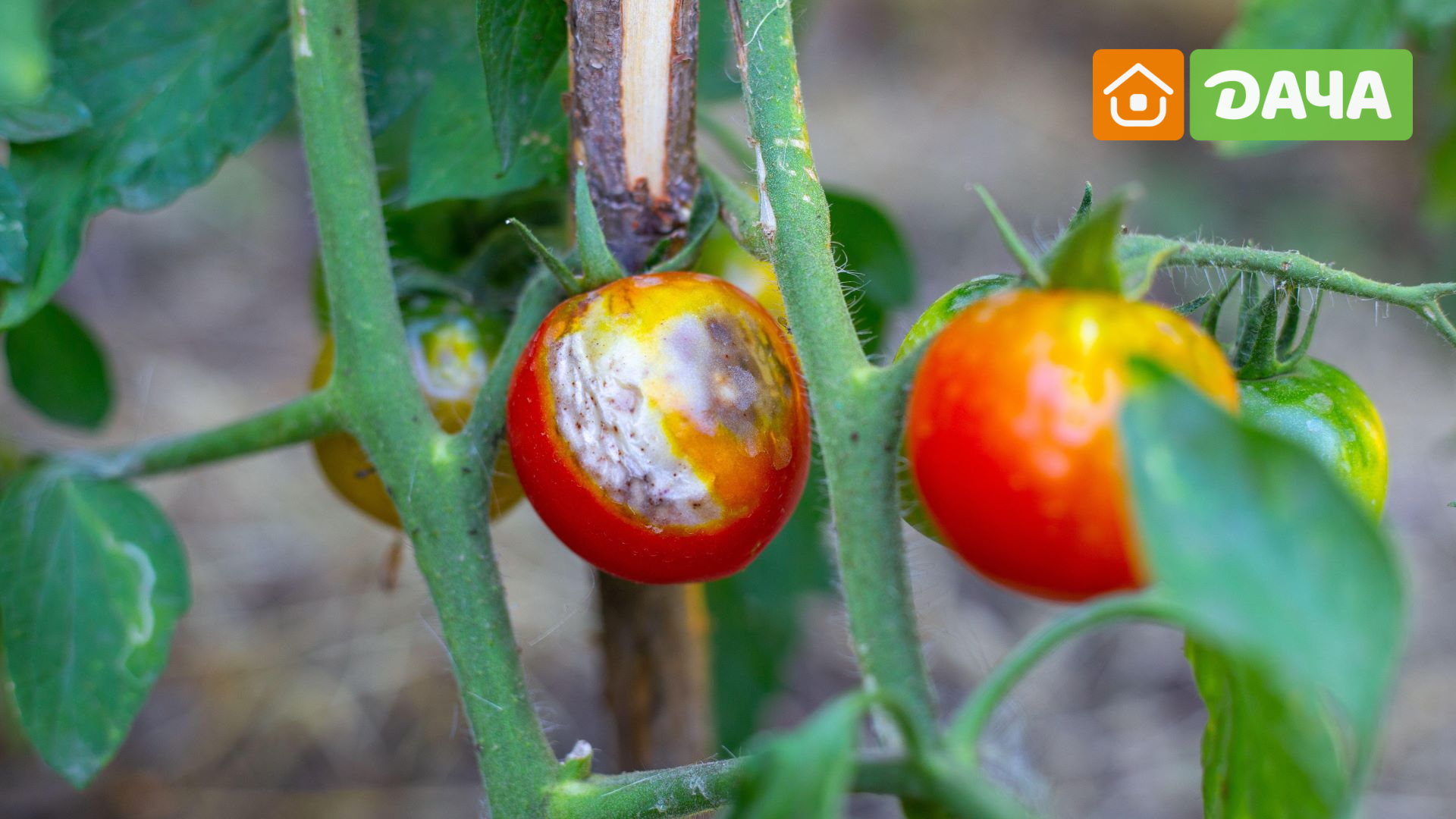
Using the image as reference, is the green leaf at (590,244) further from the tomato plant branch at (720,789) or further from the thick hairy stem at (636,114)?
the tomato plant branch at (720,789)

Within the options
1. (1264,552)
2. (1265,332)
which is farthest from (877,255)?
(1264,552)

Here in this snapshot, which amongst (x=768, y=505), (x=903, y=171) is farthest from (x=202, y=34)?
(x=903, y=171)

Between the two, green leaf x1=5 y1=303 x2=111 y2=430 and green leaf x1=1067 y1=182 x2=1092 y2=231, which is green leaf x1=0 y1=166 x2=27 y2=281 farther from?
green leaf x1=1067 y1=182 x2=1092 y2=231

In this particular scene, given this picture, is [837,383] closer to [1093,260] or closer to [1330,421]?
[1093,260]

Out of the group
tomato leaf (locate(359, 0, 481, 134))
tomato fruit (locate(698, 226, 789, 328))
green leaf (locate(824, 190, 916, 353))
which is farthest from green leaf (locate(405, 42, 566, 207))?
green leaf (locate(824, 190, 916, 353))

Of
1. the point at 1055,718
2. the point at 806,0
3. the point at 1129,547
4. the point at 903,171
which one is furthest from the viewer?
the point at 903,171

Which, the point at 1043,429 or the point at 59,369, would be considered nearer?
the point at 1043,429

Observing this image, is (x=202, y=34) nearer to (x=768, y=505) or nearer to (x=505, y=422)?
(x=505, y=422)
